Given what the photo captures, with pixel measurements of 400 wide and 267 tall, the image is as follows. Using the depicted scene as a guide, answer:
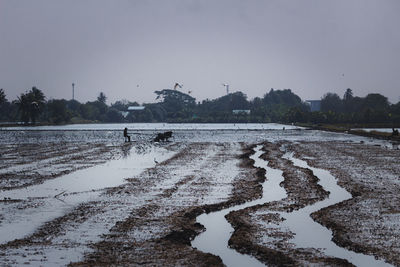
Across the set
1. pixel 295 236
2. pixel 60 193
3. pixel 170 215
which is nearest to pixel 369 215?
pixel 295 236

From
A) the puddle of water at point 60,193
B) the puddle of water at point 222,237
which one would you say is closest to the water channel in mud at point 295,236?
the puddle of water at point 222,237

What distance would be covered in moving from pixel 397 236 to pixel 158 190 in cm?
890

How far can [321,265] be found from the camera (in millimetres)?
8203

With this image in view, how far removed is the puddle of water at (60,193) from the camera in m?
11.4

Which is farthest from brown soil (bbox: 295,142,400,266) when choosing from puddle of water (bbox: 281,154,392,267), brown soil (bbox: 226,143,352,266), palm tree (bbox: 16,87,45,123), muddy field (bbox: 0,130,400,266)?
palm tree (bbox: 16,87,45,123)

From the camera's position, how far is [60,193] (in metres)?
16.3

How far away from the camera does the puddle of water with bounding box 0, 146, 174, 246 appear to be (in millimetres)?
11391

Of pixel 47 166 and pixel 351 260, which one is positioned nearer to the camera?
pixel 351 260

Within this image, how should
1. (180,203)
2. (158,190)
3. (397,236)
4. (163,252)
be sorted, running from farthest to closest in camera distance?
(158,190), (180,203), (397,236), (163,252)

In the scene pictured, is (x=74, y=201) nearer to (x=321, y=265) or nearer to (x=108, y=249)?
(x=108, y=249)

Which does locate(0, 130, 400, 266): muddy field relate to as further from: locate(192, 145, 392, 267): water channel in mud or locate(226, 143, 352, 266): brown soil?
locate(192, 145, 392, 267): water channel in mud

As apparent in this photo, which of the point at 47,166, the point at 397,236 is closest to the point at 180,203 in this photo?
the point at 397,236

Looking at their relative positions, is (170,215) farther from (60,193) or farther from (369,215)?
(60,193)

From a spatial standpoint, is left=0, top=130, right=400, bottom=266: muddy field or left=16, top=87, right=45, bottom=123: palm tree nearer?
left=0, top=130, right=400, bottom=266: muddy field
